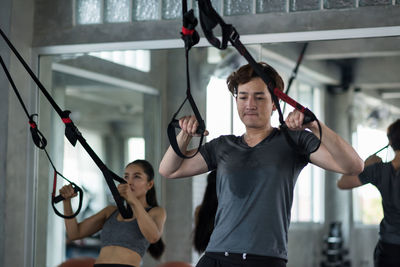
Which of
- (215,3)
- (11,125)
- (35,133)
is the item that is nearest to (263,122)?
(35,133)

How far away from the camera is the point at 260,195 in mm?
2246

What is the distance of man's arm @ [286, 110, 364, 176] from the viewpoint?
204 centimetres

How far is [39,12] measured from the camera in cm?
442

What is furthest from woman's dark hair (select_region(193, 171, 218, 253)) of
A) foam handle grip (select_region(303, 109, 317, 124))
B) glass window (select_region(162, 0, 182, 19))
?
foam handle grip (select_region(303, 109, 317, 124))

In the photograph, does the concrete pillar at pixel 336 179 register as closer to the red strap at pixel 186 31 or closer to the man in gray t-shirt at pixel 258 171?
the man in gray t-shirt at pixel 258 171

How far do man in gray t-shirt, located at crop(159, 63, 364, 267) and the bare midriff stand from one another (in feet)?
4.08

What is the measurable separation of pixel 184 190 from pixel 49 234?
42.9 inches

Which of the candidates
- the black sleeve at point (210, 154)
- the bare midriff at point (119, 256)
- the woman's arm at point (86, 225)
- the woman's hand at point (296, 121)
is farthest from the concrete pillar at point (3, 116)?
the woman's hand at point (296, 121)

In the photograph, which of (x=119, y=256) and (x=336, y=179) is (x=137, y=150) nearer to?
(x=119, y=256)

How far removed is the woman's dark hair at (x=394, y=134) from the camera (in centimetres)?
379

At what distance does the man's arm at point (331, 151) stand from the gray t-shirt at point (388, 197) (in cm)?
155

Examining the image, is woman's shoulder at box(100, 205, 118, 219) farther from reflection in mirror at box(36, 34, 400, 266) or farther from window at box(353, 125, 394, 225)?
window at box(353, 125, 394, 225)

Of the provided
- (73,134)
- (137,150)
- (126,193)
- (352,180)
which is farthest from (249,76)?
(137,150)

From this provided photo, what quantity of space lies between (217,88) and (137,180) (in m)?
0.80
